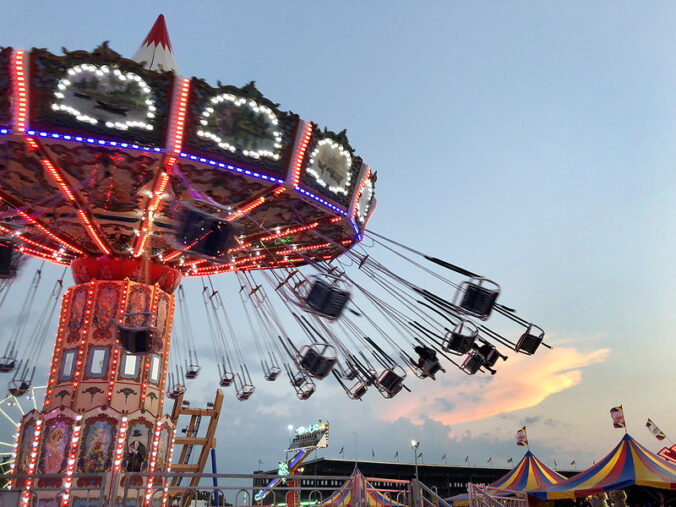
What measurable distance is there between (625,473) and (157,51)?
16.0 m

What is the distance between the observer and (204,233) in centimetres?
821

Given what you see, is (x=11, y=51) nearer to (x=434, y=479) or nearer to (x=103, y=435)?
(x=103, y=435)

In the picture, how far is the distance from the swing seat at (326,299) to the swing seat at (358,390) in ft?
13.9

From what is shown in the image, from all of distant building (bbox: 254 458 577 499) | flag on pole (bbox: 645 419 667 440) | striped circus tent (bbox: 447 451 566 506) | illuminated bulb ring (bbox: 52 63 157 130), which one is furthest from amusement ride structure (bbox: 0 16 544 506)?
distant building (bbox: 254 458 577 499)

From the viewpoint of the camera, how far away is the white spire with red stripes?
13.8 meters

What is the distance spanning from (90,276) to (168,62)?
5.72 m

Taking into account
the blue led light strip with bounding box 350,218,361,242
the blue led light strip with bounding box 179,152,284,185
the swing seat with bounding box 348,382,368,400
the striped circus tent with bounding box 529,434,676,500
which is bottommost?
the striped circus tent with bounding box 529,434,676,500

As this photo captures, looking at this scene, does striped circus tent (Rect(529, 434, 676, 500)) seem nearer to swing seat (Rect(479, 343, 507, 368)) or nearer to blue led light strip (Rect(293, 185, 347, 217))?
swing seat (Rect(479, 343, 507, 368))

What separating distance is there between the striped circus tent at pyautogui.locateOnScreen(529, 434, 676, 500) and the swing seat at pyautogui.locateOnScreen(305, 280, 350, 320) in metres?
9.31

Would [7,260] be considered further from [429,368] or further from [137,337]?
[429,368]

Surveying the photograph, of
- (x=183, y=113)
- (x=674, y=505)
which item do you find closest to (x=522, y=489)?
(x=674, y=505)

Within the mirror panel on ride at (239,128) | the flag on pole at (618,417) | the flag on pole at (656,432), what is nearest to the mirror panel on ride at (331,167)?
the mirror panel on ride at (239,128)

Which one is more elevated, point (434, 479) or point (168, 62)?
point (168, 62)

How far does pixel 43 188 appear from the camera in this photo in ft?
34.9
